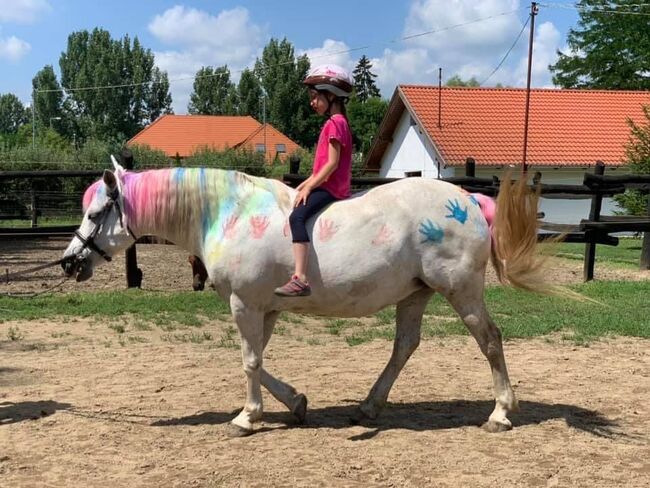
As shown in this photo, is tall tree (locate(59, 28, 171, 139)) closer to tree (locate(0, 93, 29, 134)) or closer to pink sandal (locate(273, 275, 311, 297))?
tree (locate(0, 93, 29, 134))

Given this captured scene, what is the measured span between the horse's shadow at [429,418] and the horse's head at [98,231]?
1.19 m

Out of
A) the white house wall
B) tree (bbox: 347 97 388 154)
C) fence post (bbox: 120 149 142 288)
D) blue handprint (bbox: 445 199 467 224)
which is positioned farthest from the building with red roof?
tree (bbox: 347 97 388 154)

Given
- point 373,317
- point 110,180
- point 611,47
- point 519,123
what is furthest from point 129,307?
point 611,47

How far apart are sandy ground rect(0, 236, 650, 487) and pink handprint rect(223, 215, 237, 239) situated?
4.09ft

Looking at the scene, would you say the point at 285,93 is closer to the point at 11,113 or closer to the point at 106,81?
the point at 106,81

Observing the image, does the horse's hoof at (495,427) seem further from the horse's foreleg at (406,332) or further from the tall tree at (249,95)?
the tall tree at (249,95)

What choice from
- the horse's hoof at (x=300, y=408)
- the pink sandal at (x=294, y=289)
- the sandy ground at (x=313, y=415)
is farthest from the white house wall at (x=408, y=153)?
the pink sandal at (x=294, y=289)

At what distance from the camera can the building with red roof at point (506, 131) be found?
25.4 m

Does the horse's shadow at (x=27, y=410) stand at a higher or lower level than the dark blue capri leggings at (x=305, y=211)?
lower

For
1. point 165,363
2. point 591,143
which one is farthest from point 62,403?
point 591,143

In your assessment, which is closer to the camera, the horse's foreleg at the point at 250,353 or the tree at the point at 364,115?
the horse's foreleg at the point at 250,353

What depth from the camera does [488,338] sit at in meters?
4.46

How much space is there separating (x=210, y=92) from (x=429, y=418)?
82.1 metres

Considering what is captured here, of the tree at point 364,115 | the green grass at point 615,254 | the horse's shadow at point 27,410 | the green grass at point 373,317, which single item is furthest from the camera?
the tree at point 364,115
